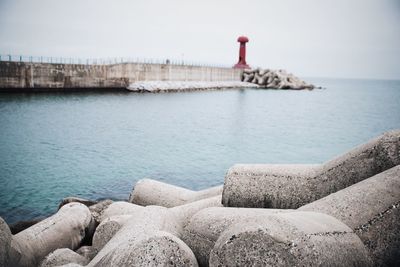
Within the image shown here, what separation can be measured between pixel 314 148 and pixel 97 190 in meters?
11.9

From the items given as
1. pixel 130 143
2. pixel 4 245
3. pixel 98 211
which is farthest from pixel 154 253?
pixel 130 143

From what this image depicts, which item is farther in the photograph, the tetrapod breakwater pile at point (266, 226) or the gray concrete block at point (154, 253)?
the gray concrete block at point (154, 253)

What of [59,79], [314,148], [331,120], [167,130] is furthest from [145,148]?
[59,79]

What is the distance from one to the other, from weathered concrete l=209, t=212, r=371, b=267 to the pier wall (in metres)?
34.5

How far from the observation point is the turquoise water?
10438 millimetres

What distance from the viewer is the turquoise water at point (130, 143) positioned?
10438 millimetres

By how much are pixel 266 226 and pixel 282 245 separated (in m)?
0.15

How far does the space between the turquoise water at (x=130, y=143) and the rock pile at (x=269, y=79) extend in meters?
35.1

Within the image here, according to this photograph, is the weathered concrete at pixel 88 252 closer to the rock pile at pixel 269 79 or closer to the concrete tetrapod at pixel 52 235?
the concrete tetrapod at pixel 52 235

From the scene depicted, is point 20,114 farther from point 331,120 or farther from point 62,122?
point 331,120

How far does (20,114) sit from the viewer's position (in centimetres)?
2314

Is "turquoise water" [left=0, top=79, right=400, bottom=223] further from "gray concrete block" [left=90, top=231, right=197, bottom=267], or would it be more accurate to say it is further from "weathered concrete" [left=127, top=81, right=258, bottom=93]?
"weathered concrete" [left=127, top=81, right=258, bottom=93]

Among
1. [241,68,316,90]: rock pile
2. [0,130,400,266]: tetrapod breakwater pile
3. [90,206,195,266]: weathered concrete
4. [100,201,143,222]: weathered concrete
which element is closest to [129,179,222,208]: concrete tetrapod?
[0,130,400,266]: tetrapod breakwater pile

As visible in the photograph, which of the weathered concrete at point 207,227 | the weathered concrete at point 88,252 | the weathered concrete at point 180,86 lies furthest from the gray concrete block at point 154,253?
the weathered concrete at point 180,86
